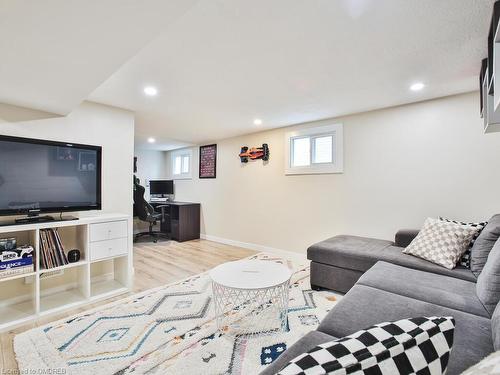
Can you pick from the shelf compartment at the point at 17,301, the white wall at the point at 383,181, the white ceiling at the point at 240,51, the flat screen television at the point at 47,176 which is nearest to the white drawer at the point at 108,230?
the flat screen television at the point at 47,176

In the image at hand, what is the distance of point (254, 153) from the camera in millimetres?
4406

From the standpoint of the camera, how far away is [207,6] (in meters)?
1.38

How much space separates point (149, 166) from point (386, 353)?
6.66 m

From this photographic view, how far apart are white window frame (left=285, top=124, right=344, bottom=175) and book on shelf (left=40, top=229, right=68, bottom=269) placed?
9.88ft

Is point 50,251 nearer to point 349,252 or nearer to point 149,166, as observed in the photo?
point 349,252

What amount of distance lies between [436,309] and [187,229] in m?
4.45

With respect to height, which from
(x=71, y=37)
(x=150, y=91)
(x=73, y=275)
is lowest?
(x=73, y=275)

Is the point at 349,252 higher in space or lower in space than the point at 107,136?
lower

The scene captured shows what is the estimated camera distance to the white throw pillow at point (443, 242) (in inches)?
82.5

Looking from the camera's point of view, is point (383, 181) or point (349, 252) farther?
point (383, 181)

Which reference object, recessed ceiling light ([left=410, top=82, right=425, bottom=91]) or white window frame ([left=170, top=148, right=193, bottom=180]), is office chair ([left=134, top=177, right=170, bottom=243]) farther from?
recessed ceiling light ([left=410, top=82, right=425, bottom=91])

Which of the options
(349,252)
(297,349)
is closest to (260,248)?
(349,252)

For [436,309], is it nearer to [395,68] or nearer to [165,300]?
[395,68]

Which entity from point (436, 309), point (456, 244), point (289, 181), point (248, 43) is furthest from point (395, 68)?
point (289, 181)
